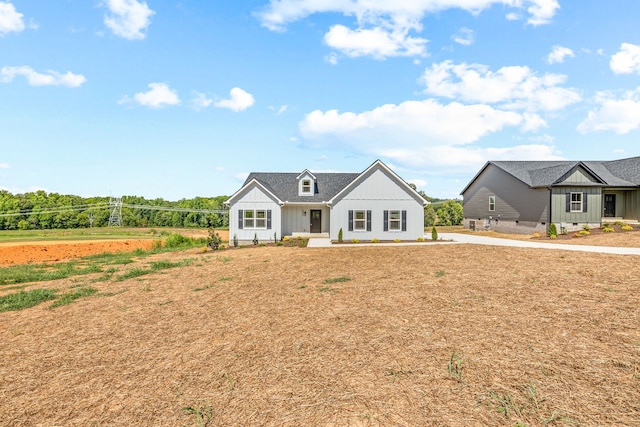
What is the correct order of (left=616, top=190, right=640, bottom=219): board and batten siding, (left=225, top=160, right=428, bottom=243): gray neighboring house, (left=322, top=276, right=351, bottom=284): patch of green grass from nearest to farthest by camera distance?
(left=322, top=276, right=351, bottom=284): patch of green grass < (left=225, top=160, right=428, bottom=243): gray neighboring house < (left=616, top=190, right=640, bottom=219): board and batten siding

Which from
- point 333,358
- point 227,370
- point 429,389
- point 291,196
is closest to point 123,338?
point 227,370

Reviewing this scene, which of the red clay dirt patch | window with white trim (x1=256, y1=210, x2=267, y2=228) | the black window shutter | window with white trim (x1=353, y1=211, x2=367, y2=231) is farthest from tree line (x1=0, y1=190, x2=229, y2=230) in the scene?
the black window shutter

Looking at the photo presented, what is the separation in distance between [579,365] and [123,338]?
7994 millimetres

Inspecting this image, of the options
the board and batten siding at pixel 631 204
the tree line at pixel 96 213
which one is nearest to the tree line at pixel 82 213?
the tree line at pixel 96 213

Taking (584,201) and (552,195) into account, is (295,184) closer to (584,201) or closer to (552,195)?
(552,195)

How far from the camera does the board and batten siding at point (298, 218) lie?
86.4ft

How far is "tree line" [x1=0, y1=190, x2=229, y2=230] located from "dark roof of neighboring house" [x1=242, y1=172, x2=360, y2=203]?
36.2 meters

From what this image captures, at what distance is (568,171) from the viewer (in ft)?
83.7

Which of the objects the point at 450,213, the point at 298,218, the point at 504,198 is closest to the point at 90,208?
the point at 298,218

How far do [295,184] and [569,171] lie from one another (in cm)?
2223

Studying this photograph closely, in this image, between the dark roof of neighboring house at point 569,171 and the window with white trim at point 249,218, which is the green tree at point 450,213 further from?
the window with white trim at point 249,218

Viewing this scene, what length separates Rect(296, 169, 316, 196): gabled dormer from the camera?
26297 mm

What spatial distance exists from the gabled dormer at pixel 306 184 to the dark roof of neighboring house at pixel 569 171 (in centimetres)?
1897

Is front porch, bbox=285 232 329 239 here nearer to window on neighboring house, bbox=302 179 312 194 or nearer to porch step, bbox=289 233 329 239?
porch step, bbox=289 233 329 239
